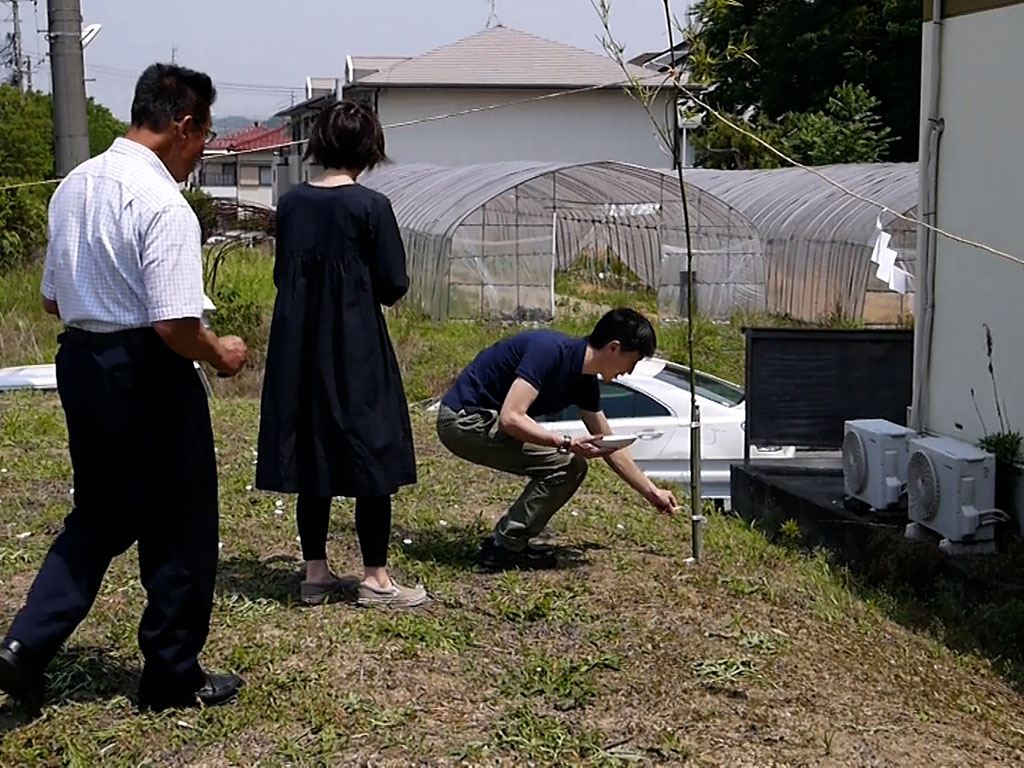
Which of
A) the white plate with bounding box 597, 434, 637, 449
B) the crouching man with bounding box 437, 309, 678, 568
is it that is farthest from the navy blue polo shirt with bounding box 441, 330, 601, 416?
the white plate with bounding box 597, 434, 637, 449

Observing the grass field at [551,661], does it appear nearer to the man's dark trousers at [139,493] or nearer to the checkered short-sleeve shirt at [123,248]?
the man's dark trousers at [139,493]

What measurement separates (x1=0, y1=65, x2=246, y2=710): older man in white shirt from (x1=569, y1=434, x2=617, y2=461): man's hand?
1917 millimetres

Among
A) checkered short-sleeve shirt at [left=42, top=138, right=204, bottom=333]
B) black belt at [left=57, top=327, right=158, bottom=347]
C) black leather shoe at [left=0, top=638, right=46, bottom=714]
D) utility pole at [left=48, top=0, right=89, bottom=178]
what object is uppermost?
utility pole at [left=48, top=0, right=89, bottom=178]

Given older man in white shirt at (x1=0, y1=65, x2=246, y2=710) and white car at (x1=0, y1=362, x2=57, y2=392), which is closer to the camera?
older man in white shirt at (x1=0, y1=65, x2=246, y2=710)

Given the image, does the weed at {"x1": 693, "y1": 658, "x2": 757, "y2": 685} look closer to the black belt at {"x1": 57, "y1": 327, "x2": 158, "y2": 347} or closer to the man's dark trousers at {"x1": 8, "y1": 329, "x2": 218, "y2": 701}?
the man's dark trousers at {"x1": 8, "y1": 329, "x2": 218, "y2": 701}

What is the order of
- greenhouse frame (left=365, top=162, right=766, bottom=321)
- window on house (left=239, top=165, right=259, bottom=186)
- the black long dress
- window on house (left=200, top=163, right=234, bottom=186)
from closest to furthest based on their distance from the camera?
1. the black long dress
2. greenhouse frame (left=365, top=162, right=766, bottom=321)
3. window on house (left=239, top=165, right=259, bottom=186)
4. window on house (left=200, top=163, right=234, bottom=186)

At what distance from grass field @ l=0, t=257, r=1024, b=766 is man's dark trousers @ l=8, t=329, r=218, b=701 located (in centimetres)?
10

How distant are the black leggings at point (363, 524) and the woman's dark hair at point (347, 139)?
119 cm

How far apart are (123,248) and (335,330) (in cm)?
127

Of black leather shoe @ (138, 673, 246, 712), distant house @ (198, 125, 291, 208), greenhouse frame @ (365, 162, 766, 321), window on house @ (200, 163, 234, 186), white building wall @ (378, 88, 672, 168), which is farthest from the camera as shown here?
window on house @ (200, 163, 234, 186)

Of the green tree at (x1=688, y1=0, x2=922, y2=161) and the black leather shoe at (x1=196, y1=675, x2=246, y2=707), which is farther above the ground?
the green tree at (x1=688, y1=0, x2=922, y2=161)

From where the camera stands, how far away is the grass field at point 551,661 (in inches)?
157

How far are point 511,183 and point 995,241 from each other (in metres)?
14.1

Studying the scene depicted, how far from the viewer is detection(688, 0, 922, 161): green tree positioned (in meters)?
33.3
